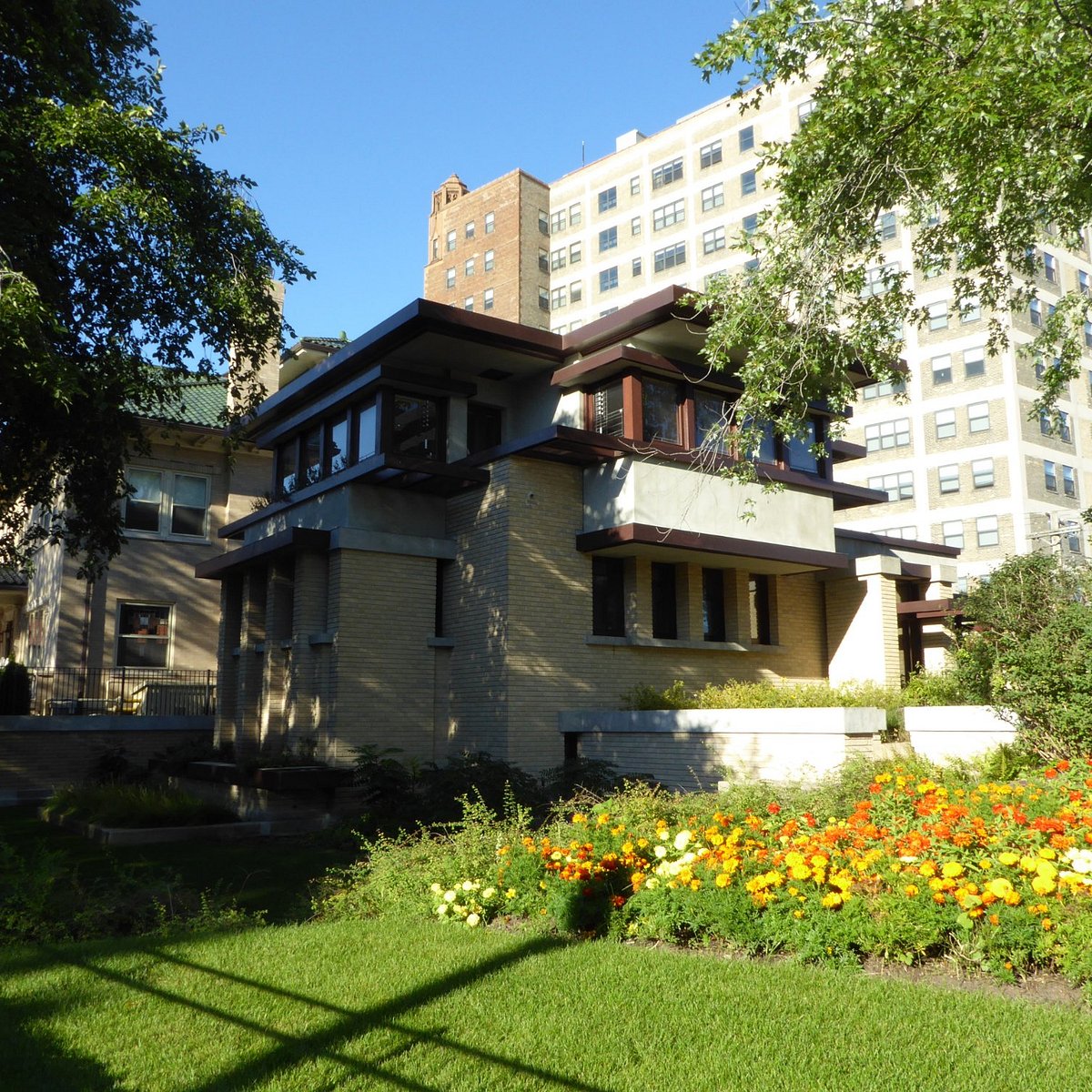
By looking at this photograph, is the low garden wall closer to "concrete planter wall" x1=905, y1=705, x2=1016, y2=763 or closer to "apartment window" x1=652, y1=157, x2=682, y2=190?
"concrete planter wall" x1=905, y1=705, x2=1016, y2=763

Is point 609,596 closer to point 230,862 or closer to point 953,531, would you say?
point 230,862

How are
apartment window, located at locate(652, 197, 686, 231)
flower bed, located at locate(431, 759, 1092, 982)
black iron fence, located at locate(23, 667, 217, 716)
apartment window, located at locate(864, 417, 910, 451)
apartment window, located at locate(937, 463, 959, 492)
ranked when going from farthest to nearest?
apartment window, located at locate(652, 197, 686, 231) < apartment window, located at locate(864, 417, 910, 451) < apartment window, located at locate(937, 463, 959, 492) < black iron fence, located at locate(23, 667, 217, 716) < flower bed, located at locate(431, 759, 1092, 982)

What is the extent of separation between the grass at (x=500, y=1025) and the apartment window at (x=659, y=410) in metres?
11.9

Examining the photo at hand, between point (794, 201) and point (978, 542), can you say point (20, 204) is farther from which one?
point (978, 542)

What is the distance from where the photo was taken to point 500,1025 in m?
5.53

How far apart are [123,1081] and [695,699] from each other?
13.2 metres

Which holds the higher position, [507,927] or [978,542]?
[978,542]

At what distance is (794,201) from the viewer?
41.0 ft

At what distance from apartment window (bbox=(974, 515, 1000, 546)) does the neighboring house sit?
2577cm

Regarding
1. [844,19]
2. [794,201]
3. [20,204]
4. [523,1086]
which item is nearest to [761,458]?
[794,201]

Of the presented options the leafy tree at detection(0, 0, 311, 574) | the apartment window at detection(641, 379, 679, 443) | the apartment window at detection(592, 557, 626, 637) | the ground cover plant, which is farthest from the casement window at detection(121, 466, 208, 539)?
the ground cover plant

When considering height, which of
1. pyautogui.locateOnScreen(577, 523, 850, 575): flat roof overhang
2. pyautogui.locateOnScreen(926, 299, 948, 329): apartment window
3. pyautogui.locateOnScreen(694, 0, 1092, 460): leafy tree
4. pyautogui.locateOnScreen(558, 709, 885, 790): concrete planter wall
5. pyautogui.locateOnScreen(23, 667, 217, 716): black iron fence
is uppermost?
pyautogui.locateOnScreen(926, 299, 948, 329): apartment window

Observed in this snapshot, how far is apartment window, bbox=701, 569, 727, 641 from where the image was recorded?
19.3 meters

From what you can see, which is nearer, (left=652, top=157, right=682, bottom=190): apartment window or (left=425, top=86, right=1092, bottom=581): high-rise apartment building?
(left=425, top=86, right=1092, bottom=581): high-rise apartment building
